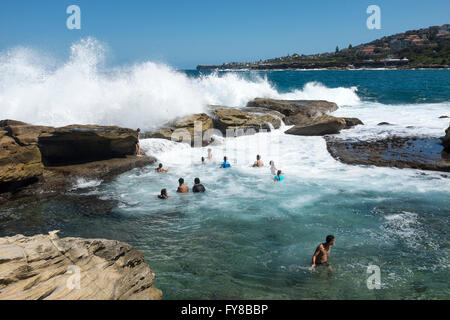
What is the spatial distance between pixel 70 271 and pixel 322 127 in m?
18.0

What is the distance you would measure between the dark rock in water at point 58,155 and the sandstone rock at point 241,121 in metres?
7.34

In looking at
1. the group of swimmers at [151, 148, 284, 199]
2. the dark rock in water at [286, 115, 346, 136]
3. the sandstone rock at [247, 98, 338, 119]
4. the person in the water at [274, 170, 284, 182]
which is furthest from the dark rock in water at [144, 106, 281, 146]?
the person in the water at [274, 170, 284, 182]

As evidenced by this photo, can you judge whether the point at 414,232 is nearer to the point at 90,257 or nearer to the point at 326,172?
the point at 326,172

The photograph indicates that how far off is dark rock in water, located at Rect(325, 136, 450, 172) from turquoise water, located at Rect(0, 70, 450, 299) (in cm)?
69

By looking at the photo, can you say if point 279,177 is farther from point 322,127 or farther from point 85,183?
point 322,127

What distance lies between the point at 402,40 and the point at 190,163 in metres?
173

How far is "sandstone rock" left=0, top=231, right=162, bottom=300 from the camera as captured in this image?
3.86 metres

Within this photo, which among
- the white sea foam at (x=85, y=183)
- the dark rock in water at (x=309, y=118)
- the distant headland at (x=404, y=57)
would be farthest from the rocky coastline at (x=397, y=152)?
the distant headland at (x=404, y=57)

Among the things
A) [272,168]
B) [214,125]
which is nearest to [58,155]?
[272,168]

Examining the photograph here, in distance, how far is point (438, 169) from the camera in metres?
12.5

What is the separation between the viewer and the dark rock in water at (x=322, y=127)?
20016 millimetres

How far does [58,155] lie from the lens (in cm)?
1291
